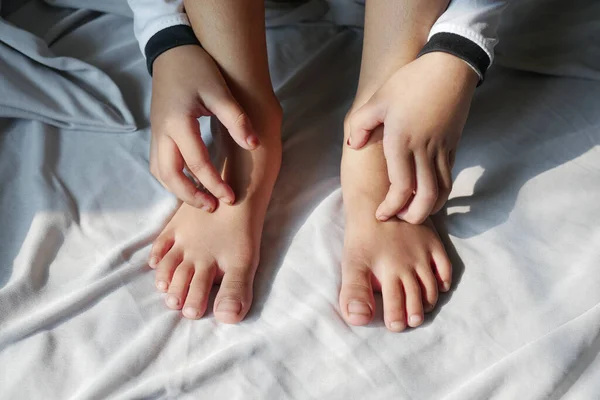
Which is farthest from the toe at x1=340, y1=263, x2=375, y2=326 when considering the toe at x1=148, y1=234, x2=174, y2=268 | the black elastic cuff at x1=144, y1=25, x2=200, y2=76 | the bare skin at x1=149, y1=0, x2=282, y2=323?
the black elastic cuff at x1=144, y1=25, x2=200, y2=76

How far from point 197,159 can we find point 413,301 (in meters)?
0.28

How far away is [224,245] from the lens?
0.66m

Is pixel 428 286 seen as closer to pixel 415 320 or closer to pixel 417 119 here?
pixel 415 320

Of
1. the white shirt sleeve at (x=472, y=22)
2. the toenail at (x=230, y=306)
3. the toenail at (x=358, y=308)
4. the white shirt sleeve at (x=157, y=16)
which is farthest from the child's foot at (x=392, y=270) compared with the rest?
the white shirt sleeve at (x=157, y=16)

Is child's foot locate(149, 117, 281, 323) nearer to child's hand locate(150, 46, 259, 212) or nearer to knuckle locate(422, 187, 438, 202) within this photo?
child's hand locate(150, 46, 259, 212)

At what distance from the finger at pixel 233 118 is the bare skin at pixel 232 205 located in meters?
0.03

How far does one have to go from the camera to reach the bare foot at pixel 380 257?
59 cm

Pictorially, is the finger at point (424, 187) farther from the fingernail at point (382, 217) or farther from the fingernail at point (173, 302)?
the fingernail at point (173, 302)

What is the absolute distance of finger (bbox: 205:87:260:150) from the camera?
0.67 m

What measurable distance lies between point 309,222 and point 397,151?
0.13m

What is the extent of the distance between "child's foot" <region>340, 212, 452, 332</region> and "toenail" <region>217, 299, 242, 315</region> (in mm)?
105

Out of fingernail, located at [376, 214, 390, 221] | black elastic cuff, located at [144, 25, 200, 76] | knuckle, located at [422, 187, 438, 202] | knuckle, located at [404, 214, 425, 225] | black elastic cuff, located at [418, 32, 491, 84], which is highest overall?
black elastic cuff, located at [418, 32, 491, 84]

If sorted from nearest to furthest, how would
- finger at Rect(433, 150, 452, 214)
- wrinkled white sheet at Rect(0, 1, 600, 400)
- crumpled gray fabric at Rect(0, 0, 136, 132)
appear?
wrinkled white sheet at Rect(0, 1, 600, 400), finger at Rect(433, 150, 452, 214), crumpled gray fabric at Rect(0, 0, 136, 132)

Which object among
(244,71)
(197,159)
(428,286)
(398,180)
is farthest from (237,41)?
(428,286)
